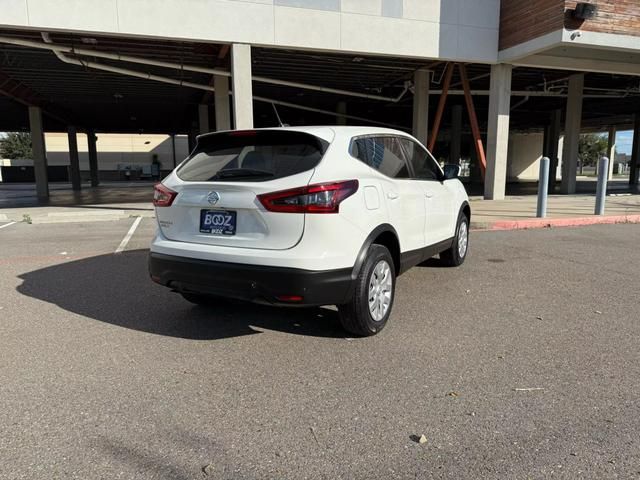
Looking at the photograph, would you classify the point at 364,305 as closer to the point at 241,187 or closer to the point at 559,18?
the point at 241,187

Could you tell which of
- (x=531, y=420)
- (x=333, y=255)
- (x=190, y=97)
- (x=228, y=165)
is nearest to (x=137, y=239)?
(x=228, y=165)

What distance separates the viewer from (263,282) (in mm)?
3621

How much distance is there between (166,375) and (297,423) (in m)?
1.15

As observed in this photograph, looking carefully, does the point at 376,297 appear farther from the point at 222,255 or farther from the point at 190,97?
the point at 190,97

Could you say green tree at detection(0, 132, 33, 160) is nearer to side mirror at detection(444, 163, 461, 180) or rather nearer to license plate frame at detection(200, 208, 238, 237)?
side mirror at detection(444, 163, 461, 180)

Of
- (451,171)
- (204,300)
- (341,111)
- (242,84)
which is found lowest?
(204,300)

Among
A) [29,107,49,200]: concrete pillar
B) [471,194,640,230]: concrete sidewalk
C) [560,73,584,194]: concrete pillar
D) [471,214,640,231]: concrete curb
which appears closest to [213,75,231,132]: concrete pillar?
[471,194,640,230]: concrete sidewalk

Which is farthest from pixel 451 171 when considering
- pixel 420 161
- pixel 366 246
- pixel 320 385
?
pixel 320 385

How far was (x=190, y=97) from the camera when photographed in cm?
2448

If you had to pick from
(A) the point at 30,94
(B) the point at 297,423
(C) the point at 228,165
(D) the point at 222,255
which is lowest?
(B) the point at 297,423

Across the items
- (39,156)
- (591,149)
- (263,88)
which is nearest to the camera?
(263,88)

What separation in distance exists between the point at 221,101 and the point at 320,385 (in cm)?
1577

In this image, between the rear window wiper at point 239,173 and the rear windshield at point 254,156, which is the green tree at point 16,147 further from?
the rear window wiper at point 239,173

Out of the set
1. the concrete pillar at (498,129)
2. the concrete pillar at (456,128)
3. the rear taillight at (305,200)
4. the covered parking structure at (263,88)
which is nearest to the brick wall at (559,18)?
the concrete pillar at (498,129)
